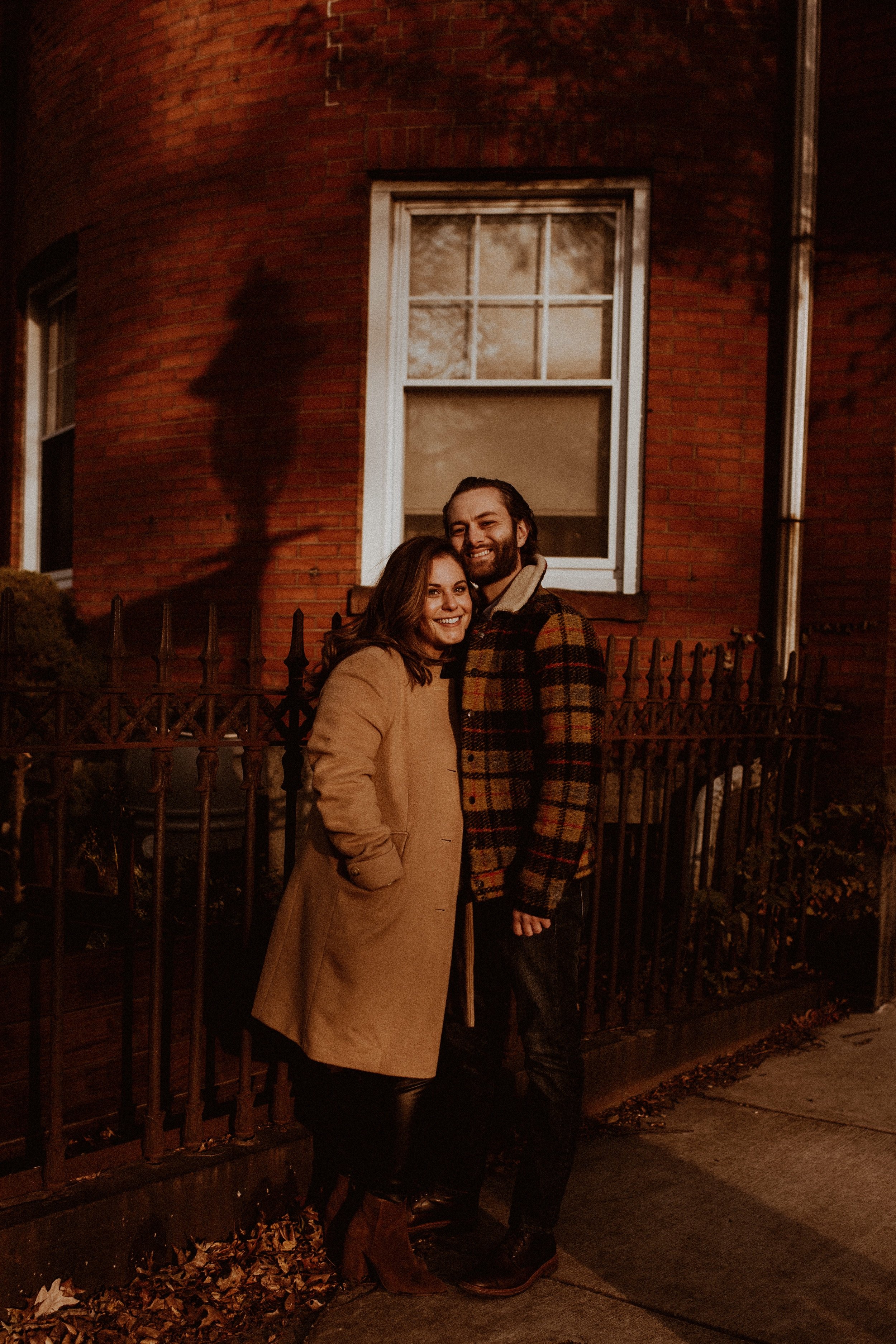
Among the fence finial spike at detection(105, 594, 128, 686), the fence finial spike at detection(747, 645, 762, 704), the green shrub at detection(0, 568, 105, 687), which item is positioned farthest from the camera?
the green shrub at detection(0, 568, 105, 687)

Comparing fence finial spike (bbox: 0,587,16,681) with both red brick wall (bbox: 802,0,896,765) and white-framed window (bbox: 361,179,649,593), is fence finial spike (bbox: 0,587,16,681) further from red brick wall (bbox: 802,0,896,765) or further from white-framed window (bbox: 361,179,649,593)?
red brick wall (bbox: 802,0,896,765)

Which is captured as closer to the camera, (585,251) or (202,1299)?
(202,1299)

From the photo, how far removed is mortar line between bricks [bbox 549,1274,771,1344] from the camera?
101 inches

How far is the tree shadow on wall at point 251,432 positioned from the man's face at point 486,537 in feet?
9.42

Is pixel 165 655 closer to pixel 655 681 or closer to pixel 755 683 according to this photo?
pixel 655 681

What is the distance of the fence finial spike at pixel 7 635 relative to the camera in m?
2.52

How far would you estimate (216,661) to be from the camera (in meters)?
2.90

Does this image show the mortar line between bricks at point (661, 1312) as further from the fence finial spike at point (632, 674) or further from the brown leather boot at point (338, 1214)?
the fence finial spike at point (632, 674)

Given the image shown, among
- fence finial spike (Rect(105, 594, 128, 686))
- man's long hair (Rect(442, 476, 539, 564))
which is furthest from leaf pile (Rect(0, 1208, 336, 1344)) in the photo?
man's long hair (Rect(442, 476, 539, 564))

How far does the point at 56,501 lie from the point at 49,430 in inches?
19.8

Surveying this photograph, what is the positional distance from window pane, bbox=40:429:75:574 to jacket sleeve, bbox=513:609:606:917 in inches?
210

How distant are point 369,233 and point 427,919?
406 centimetres

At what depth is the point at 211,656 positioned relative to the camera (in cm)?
288

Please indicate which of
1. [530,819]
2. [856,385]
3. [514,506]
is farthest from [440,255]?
[530,819]
